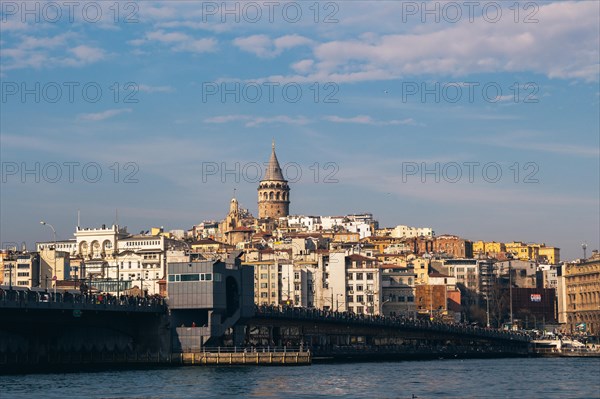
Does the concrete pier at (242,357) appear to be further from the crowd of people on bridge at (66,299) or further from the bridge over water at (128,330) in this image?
the crowd of people on bridge at (66,299)

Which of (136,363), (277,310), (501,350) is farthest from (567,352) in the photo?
(136,363)

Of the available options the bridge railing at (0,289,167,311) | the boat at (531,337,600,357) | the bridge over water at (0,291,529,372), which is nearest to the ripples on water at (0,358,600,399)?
the bridge railing at (0,289,167,311)

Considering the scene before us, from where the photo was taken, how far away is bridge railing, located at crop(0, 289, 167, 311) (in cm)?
10444

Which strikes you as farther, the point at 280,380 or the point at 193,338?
the point at 193,338

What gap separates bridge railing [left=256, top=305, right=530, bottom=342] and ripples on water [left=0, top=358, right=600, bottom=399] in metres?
19.0

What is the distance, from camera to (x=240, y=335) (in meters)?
131

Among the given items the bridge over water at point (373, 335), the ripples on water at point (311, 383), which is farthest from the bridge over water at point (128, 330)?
the ripples on water at point (311, 383)

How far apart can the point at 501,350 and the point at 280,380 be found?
2952 inches

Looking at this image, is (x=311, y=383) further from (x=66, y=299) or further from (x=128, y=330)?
(x=128, y=330)

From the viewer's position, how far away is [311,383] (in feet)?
325

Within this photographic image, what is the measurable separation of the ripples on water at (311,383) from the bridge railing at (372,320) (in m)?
19.0

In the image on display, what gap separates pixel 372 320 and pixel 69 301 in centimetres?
5498

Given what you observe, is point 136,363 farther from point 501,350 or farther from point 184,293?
point 501,350

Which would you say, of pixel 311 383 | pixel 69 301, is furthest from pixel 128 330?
pixel 311 383
